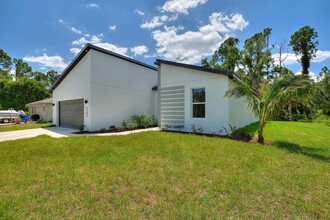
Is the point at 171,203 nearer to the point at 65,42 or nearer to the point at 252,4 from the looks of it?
the point at 252,4

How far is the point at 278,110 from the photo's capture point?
7281 mm

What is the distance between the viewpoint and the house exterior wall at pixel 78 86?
38.2ft

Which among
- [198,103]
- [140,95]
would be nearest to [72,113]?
[140,95]

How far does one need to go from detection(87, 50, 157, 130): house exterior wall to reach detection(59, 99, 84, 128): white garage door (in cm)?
160

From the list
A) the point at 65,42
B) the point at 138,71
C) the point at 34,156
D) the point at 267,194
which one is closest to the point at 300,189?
the point at 267,194

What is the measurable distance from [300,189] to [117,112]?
11.7 metres

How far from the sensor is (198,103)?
33.1ft

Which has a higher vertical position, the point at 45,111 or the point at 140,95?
the point at 140,95

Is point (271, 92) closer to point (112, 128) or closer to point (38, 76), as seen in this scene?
point (112, 128)

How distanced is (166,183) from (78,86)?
11879 millimetres

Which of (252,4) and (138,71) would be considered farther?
(138,71)

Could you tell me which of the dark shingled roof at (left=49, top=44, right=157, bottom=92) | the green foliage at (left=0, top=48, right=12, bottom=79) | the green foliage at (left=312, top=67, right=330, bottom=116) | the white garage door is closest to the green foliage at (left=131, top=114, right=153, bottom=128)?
the white garage door

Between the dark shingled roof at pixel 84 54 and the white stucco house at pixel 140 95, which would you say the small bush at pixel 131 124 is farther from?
the dark shingled roof at pixel 84 54

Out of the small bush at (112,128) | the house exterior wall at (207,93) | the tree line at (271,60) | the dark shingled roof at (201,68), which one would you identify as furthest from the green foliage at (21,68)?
the house exterior wall at (207,93)
